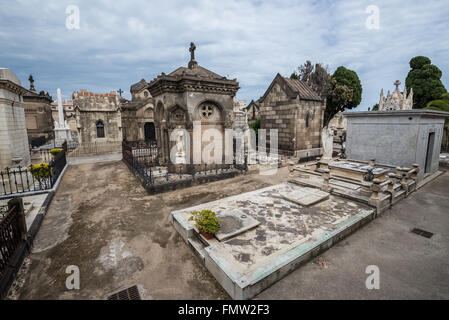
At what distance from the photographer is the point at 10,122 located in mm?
8984

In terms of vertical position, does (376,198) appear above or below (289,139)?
below

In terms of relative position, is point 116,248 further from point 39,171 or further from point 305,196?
point 39,171

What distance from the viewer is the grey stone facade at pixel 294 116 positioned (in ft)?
52.0

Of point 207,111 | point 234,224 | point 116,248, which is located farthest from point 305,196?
point 207,111

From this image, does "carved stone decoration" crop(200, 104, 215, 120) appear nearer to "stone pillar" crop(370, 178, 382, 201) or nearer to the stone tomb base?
the stone tomb base

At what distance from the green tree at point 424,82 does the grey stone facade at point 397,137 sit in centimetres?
3515

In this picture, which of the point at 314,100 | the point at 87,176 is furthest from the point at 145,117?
the point at 314,100

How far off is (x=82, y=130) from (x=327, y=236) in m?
28.2

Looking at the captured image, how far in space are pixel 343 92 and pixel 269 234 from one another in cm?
3247

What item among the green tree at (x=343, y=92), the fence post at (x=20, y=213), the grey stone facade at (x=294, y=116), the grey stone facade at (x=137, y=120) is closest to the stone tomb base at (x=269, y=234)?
the fence post at (x=20, y=213)

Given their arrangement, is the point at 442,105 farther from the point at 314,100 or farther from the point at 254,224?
the point at 254,224

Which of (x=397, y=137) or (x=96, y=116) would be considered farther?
(x=96, y=116)
